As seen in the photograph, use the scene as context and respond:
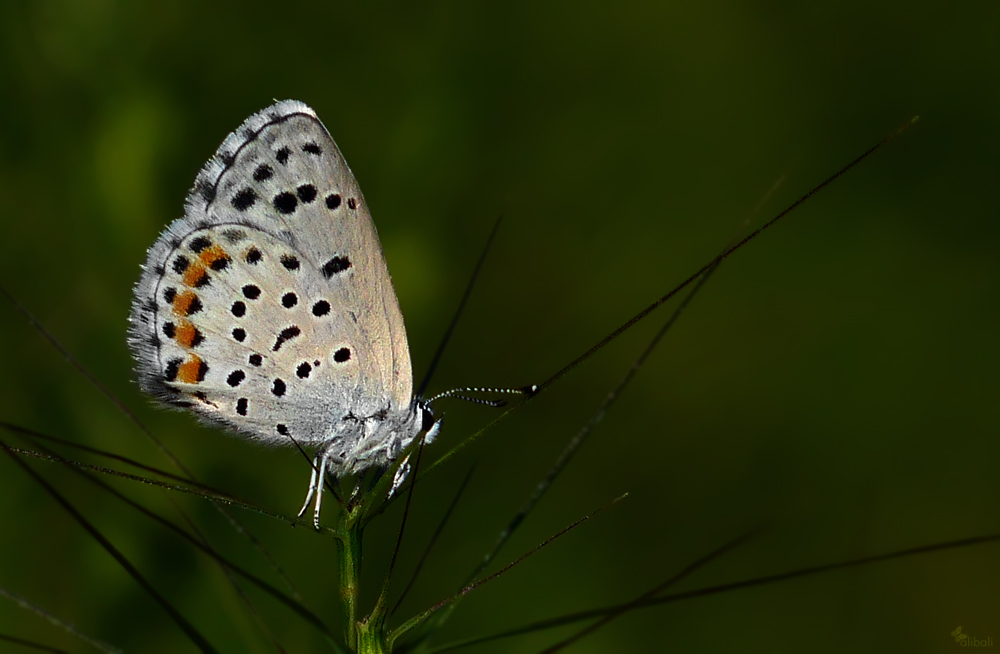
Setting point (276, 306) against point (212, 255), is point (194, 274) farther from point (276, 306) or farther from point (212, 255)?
point (276, 306)

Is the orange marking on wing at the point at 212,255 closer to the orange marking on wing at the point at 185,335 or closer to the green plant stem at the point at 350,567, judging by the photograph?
the orange marking on wing at the point at 185,335

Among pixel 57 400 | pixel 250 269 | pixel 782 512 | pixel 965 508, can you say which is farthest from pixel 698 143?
pixel 57 400

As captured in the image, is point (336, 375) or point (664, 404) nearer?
point (336, 375)

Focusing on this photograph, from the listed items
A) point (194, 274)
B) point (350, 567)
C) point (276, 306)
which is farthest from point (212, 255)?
point (350, 567)

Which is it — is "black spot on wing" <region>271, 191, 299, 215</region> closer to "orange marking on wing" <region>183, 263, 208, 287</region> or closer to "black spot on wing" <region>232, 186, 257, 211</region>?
"black spot on wing" <region>232, 186, 257, 211</region>

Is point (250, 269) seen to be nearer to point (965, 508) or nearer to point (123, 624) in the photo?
point (123, 624)

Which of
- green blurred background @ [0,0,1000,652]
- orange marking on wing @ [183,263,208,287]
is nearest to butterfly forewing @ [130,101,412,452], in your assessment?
orange marking on wing @ [183,263,208,287]
